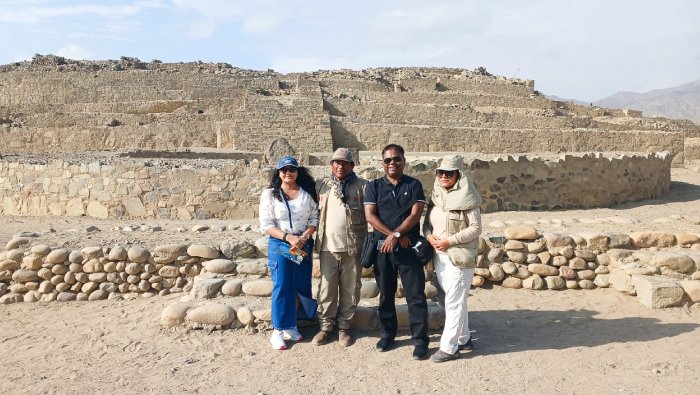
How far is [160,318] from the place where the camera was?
441 cm

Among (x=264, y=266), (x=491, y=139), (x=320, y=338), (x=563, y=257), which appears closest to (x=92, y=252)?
(x=264, y=266)

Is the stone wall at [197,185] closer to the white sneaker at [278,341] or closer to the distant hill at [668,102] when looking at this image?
the white sneaker at [278,341]

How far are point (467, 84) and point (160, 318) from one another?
101ft

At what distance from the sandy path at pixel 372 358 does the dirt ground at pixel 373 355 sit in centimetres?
1

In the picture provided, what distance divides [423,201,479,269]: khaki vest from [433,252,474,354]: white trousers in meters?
0.06

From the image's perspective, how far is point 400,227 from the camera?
11.8 ft

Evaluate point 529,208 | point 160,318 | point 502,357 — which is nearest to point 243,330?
point 160,318

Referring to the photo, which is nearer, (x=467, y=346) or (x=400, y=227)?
(x=400, y=227)

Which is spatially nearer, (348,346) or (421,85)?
(348,346)

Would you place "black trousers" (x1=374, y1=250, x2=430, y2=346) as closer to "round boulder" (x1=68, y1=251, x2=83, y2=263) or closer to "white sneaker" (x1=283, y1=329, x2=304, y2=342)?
"white sneaker" (x1=283, y1=329, x2=304, y2=342)

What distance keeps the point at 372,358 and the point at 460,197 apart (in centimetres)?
138

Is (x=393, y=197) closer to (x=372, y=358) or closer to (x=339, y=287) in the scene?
(x=339, y=287)

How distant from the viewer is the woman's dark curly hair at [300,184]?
3.91m

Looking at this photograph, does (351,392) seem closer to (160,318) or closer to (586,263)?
(160,318)
